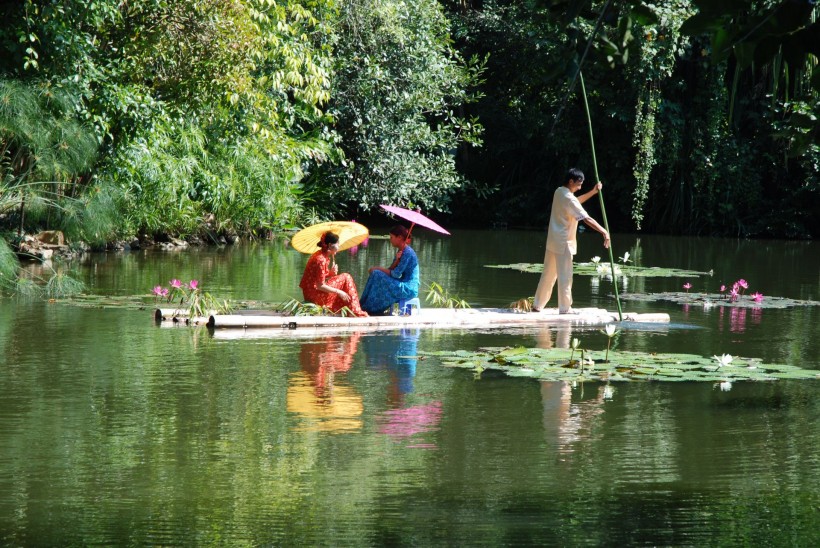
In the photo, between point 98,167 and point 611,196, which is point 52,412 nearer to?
point 98,167

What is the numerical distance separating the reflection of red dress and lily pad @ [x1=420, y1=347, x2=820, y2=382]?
6.18 ft

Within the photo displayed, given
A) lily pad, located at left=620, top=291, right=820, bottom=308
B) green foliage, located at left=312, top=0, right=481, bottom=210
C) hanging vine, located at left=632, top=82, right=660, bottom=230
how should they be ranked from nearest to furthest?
lily pad, located at left=620, top=291, right=820, bottom=308, green foliage, located at left=312, top=0, right=481, bottom=210, hanging vine, located at left=632, top=82, right=660, bottom=230

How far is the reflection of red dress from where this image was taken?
1145cm

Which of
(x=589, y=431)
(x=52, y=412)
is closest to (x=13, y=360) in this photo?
(x=52, y=412)

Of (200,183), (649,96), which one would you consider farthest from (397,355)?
(649,96)

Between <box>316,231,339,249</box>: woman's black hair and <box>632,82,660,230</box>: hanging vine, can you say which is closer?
<box>316,231,339,249</box>: woman's black hair

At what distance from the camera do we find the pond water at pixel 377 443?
17.2 ft

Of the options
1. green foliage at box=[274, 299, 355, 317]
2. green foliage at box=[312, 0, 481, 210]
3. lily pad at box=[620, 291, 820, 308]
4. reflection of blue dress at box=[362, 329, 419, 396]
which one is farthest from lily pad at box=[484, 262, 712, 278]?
green foliage at box=[312, 0, 481, 210]

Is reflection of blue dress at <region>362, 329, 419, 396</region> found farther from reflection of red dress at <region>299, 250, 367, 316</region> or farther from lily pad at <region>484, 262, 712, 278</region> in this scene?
lily pad at <region>484, 262, 712, 278</region>

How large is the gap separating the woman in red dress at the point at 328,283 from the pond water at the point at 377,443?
2.04 feet

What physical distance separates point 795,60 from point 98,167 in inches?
593

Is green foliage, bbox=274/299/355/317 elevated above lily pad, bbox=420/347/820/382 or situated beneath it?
elevated above

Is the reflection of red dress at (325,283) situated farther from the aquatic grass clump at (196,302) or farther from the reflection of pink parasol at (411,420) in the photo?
the reflection of pink parasol at (411,420)

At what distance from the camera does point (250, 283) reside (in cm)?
1585
